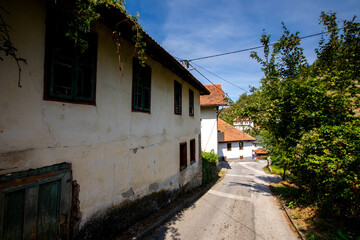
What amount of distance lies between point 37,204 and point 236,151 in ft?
93.1

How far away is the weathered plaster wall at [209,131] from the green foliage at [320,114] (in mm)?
10941

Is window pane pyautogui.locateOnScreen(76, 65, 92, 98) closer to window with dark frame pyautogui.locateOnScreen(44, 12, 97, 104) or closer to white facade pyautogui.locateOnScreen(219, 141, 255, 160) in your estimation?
window with dark frame pyautogui.locateOnScreen(44, 12, 97, 104)

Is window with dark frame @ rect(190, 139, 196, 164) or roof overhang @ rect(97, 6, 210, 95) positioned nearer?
roof overhang @ rect(97, 6, 210, 95)

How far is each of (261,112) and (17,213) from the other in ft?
31.5

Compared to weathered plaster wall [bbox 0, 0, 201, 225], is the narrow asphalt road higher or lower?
lower

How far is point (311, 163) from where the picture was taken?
6.00 m

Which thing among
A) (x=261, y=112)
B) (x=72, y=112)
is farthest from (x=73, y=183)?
(x=261, y=112)

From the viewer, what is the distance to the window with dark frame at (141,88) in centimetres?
546

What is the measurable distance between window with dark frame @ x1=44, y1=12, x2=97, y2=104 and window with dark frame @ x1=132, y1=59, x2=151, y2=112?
151 cm

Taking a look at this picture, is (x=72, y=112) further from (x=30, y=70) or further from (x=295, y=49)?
(x=295, y=49)

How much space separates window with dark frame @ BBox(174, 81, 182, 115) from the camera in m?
8.32

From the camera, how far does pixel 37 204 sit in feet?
9.84

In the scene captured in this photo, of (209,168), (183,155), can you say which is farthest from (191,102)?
(209,168)

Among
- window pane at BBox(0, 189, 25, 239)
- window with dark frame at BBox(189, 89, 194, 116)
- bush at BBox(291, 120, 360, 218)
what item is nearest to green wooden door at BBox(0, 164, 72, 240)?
window pane at BBox(0, 189, 25, 239)
